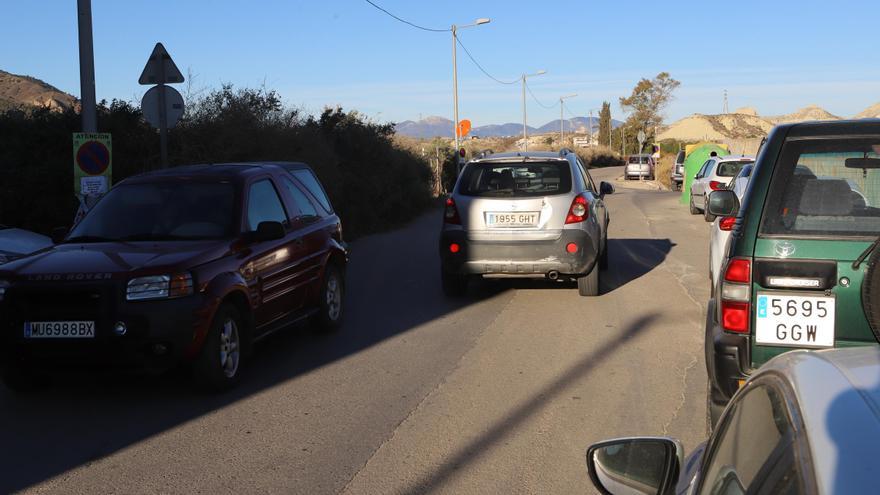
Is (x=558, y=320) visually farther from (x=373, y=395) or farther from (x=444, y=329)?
(x=373, y=395)

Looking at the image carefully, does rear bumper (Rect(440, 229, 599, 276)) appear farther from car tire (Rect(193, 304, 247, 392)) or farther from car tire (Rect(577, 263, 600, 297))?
car tire (Rect(193, 304, 247, 392))

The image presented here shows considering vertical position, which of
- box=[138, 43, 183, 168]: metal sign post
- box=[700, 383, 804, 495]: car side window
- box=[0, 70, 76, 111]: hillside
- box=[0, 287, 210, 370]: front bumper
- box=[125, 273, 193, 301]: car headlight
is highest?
box=[0, 70, 76, 111]: hillside

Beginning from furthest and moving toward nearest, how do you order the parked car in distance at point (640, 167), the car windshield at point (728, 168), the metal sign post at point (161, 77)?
the parked car in distance at point (640, 167) → the car windshield at point (728, 168) → the metal sign post at point (161, 77)

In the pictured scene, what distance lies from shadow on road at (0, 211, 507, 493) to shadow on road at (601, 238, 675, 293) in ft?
7.14

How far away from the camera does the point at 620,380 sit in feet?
23.5

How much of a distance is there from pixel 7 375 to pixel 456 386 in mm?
3373

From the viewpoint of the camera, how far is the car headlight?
21.2 ft

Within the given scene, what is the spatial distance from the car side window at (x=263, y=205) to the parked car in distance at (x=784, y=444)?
5.65 meters

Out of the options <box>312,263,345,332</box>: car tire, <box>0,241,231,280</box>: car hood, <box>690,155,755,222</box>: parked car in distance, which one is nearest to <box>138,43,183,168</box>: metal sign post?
<box>312,263,345,332</box>: car tire

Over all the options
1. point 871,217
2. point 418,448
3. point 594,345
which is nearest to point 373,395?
point 418,448

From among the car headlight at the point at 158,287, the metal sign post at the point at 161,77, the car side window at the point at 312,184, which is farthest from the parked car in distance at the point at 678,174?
the car headlight at the point at 158,287

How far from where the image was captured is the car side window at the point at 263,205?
7.89 metres

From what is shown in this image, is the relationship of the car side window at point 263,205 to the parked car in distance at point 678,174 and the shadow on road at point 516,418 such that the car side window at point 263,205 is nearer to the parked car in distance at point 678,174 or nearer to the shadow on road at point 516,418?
the shadow on road at point 516,418

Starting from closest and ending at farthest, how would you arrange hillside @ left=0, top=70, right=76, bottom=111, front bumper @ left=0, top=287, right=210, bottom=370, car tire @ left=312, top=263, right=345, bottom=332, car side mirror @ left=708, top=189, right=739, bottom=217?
car side mirror @ left=708, top=189, right=739, bottom=217 < front bumper @ left=0, top=287, right=210, bottom=370 < car tire @ left=312, top=263, right=345, bottom=332 < hillside @ left=0, top=70, right=76, bottom=111
